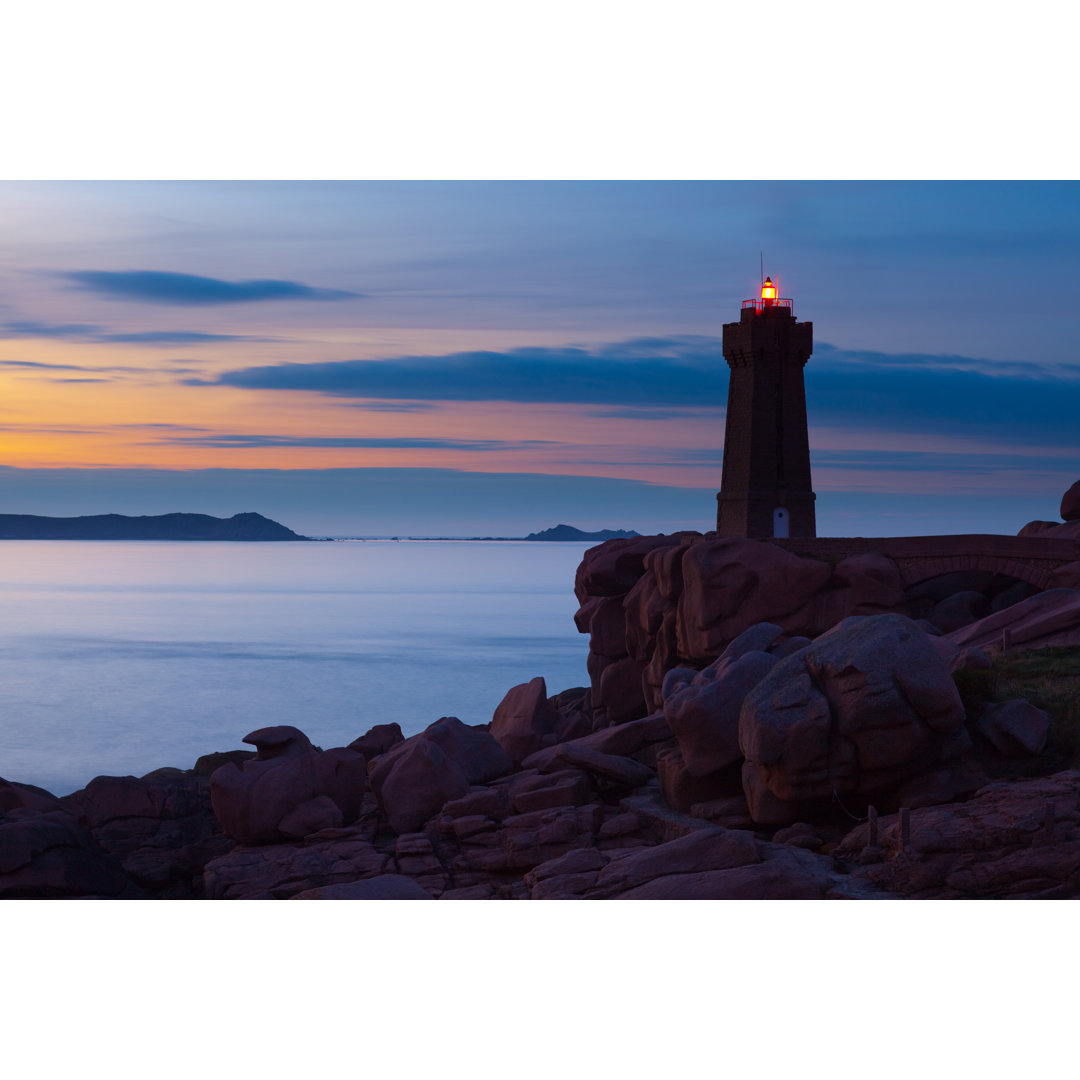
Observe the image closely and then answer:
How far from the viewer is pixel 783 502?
49.0 meters

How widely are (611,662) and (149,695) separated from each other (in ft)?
229

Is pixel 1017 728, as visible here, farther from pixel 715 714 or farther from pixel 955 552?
pixel 955 552

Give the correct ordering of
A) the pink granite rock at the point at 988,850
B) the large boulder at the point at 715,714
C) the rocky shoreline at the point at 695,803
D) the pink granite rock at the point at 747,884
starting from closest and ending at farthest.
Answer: the pink granite rock at the point at 988,850, the pink granite rock at the point at 747,884, the rocky shoreline at the point at 695,803, the large boulder at the point at 715,714

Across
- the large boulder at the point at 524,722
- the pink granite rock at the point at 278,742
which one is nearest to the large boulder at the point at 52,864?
the pink granite rock at the point at 278,742

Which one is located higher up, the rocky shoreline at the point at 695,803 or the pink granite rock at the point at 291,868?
the rocky shoreline at the point at 695,803

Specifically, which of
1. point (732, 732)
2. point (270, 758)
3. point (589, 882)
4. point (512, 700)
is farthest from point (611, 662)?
point (589, 882)

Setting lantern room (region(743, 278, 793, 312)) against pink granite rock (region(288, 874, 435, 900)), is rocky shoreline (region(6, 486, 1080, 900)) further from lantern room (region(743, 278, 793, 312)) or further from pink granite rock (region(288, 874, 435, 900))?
lantern room (region(743, 278, 793, 312))

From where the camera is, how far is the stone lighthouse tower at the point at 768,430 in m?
48.9

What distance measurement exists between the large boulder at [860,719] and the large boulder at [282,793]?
494 inches

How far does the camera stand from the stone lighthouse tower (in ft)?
161

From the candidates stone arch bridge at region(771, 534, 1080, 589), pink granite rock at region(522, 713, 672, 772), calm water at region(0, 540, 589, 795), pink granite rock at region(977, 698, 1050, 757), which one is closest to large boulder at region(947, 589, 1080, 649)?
stone arch bridge at region(771, 534, 1080, 589)

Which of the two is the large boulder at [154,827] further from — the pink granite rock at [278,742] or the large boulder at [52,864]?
the pink granite rock at [278,742]

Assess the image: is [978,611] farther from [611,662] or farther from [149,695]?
[149,695]

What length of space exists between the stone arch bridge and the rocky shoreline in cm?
129
